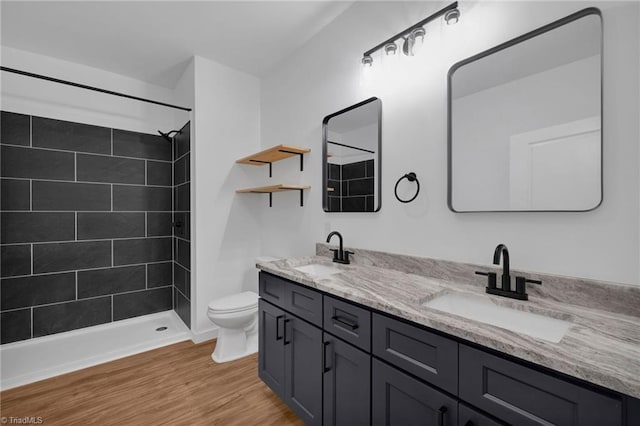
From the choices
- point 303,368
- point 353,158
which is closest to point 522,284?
point 303,368

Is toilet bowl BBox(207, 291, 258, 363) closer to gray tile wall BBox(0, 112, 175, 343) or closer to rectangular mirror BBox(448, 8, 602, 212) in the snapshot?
gray tile wall BBox(0, 112, 175, 343)

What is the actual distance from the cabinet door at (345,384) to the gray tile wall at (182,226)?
6.30ft

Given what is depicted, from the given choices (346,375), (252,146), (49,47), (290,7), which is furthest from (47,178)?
(346,375)

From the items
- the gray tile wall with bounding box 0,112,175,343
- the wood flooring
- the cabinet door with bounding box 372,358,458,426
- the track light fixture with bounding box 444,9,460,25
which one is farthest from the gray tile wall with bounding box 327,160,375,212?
the gray tile wall with bounding box 0,112,175,343

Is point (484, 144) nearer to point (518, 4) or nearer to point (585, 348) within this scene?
point (518, 4)

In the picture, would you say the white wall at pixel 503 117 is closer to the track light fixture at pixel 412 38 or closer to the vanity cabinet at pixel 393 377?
the track light fixture at pixel 412 38

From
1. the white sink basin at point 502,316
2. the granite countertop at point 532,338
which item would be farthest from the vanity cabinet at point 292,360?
the white sink basin at point 502,316

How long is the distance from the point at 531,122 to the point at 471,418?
1151mm

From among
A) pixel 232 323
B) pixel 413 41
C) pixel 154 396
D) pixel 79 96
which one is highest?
pixel 79 96

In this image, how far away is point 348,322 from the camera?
51.6 inches

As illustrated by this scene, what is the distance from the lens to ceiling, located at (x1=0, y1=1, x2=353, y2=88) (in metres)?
2.08

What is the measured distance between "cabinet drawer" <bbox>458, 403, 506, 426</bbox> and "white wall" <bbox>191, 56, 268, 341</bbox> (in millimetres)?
2381

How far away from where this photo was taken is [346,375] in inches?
51.4

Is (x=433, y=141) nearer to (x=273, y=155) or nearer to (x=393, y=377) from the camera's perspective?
(x=393, y=377)
